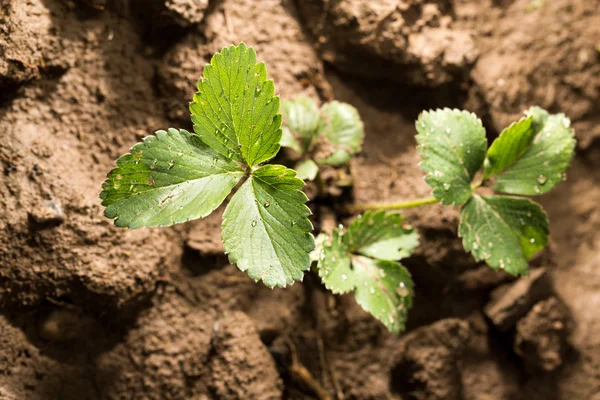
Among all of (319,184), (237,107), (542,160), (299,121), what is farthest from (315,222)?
(542,160)

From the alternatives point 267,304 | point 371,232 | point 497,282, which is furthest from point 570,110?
point 267,304

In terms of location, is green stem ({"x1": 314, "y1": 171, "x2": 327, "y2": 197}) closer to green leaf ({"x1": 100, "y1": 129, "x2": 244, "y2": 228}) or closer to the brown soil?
the brown soil

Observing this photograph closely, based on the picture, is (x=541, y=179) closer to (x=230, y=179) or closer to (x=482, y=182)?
(x=482, y=182)

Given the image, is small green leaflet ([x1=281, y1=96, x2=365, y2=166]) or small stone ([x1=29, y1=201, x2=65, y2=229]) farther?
small green leaflet ([x1=281, y1=96, x2=365, y2=166])

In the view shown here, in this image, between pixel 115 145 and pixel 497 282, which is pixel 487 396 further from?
pixel 115 145

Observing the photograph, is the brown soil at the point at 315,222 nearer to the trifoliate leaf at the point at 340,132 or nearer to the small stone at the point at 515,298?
the small stone at the point at 515,298

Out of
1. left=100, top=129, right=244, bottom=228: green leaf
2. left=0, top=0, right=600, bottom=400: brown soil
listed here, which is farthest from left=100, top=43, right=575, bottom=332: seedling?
left=0, top=0, right=600, bottom=400: brown soil
